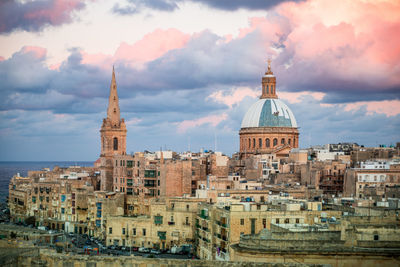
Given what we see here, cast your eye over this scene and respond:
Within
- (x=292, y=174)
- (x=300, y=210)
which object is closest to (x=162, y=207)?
(x=300, y=210)

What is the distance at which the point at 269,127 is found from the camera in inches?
3708

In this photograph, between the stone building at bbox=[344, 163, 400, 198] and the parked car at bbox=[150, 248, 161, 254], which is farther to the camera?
the stone building at bbox=[344, 163, 400, 198]

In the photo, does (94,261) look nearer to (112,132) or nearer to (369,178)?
(369,178)

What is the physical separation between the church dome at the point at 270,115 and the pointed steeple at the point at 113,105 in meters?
17.3

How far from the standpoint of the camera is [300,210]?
47.8 meters

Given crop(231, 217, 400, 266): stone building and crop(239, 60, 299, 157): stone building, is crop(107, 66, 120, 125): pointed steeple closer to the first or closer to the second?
crop(239, 60, 299, 157): stone building

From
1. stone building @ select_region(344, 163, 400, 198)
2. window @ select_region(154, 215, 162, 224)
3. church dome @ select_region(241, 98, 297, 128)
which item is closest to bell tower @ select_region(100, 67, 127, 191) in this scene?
church dome @ select_region(241, 98, 297, 128)

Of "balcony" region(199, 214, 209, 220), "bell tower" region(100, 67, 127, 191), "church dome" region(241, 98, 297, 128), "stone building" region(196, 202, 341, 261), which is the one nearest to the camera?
"stone building" region(196, 202, 341, 261)

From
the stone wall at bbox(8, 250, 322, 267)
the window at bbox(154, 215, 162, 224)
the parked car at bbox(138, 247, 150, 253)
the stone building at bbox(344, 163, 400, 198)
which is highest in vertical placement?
the stone building at bbox(344, 163, 400, 198)

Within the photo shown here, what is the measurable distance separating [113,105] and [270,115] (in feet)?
65.5

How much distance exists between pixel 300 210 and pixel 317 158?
39.9m

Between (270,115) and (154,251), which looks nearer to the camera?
(154,251)

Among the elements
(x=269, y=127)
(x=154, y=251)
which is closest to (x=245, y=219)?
(x=154, y=251)

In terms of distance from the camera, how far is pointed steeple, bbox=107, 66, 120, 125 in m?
90.4
